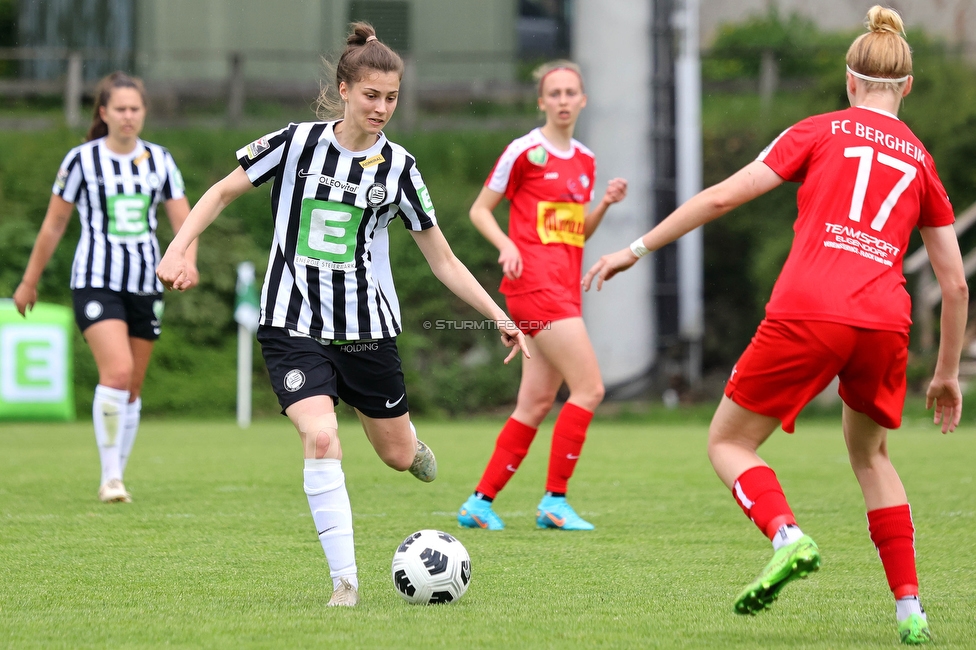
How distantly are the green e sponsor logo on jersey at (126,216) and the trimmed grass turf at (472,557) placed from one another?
1464 mm

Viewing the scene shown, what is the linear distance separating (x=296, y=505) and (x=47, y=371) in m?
7.90

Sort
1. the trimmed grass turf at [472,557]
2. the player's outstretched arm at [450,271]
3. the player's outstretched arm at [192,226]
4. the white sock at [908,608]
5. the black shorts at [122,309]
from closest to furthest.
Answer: the white sock at [908,608] → the trimmed grass turf at [472,557] → the player's outstretched arm at [192,226] → the player's outstretched arm at [450,271] → the black shorts at [122,309]

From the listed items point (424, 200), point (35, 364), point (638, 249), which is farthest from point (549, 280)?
point (35, 364)

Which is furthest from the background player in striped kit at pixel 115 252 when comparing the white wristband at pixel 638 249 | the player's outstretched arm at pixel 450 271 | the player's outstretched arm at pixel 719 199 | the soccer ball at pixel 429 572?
the player's outstretched arm at pixel 719 199

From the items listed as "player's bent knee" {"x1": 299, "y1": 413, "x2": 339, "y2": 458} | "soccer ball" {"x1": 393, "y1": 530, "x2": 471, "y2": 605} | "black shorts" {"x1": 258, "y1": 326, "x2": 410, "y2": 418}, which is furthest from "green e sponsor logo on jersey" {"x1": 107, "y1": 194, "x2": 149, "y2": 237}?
"soccer ball" {"x1": 393, "y1": 530, "x2": 471, "y2": 605}

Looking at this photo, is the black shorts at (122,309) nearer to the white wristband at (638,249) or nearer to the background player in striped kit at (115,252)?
the background player in striped kit at (115,252)

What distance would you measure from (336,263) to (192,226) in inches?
19.6

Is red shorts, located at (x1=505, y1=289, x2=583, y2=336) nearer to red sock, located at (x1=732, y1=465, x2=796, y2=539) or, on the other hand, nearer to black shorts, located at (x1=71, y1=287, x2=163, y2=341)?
black shorts, located at (x1=71, y1=287, x2=163, y2=341)

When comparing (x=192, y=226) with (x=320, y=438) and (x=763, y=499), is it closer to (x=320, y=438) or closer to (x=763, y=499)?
(x=320, y=438)

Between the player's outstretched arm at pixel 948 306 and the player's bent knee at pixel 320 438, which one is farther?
the player's bent knee at pixel 320 438

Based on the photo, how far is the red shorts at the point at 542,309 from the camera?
588cm

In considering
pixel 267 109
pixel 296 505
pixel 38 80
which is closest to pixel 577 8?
pixel 267 109

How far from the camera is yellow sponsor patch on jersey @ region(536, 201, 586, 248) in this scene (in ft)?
19.8

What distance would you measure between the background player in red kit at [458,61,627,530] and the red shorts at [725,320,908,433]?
2.42 m
